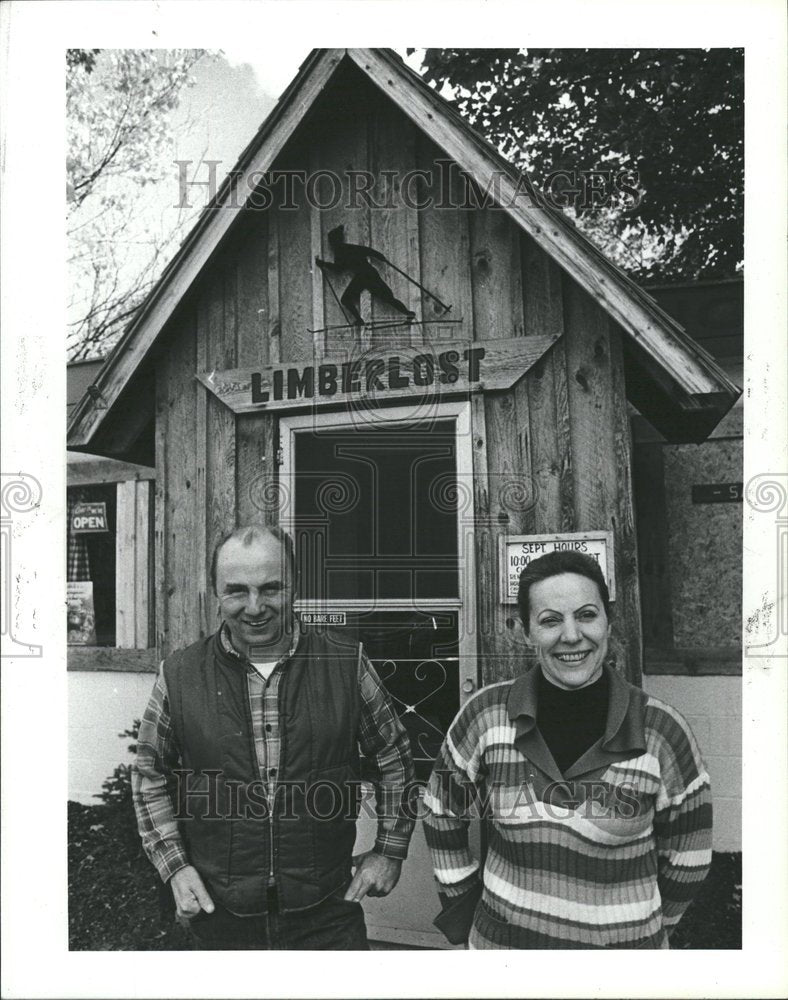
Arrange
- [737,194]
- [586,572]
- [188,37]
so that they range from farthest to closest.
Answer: [737,194]
[188,37]
[586,572]

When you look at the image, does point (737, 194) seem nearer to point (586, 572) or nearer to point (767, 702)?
point (586, 572)

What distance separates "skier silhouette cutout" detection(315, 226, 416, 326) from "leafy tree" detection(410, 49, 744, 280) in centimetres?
74

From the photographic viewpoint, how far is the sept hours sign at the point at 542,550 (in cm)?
361

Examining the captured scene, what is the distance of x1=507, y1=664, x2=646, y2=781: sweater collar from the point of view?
3203 mm

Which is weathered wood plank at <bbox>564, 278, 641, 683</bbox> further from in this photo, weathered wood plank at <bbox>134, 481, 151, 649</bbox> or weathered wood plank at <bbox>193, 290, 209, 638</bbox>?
weathered wood plank at <bbox>134, 481, 151, 649</bbox>

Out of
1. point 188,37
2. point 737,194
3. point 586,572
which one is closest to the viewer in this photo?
point 586,572

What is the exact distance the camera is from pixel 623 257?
13.2ft

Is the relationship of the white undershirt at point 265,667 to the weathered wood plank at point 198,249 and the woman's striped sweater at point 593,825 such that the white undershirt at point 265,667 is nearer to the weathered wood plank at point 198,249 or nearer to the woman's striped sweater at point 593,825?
the woman's striped sweater at point 593,825

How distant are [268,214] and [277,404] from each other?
2.67 feet

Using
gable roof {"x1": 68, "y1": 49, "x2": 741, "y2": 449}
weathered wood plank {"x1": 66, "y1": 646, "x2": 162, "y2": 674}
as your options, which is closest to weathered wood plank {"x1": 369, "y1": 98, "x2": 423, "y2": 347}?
gable roof {"x1": 68, "y1": 49, "x2": 741, "y2": 449}

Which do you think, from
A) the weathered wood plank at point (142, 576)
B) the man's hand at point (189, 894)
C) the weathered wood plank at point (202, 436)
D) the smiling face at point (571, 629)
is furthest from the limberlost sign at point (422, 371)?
the man's hand at point (189, 894)

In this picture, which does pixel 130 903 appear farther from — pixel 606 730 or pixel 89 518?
pixel 606 730

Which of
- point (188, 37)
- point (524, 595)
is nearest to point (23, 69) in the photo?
point (188, 37)

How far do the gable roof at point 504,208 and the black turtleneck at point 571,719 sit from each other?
45.6 inches
